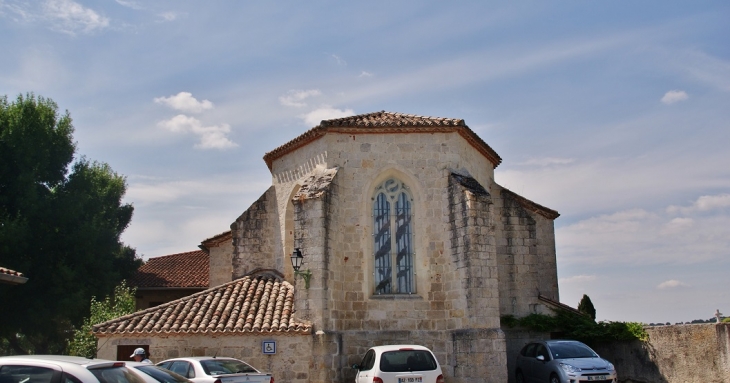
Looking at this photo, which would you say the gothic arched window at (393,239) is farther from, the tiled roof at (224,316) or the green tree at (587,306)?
the green tree at (587,306)

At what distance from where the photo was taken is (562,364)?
47.2 feet

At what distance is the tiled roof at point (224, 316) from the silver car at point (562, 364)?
5736 mm

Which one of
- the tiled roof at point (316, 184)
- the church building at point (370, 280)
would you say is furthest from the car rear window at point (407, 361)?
the tiled roof at point (316, 184)

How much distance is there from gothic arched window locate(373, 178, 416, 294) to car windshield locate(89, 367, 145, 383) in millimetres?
10171

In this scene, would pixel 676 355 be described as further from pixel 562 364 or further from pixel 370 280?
pixel 370 280

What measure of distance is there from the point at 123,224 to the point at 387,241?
2047 cm

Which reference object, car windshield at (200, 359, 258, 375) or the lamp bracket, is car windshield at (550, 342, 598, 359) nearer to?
the lamp bracket

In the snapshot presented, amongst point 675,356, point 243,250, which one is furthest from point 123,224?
point 675,356

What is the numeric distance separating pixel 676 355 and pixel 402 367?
7.29 meters

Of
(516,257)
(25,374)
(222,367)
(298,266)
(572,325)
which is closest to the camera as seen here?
(25,374)

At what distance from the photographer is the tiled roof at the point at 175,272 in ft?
92.2

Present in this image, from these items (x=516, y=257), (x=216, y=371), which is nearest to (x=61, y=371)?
(x=216, y=371)

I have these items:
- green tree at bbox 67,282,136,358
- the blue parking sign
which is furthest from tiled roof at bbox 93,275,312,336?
green tree at bbox 67,282,136,358

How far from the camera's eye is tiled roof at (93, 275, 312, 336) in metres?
15.5
